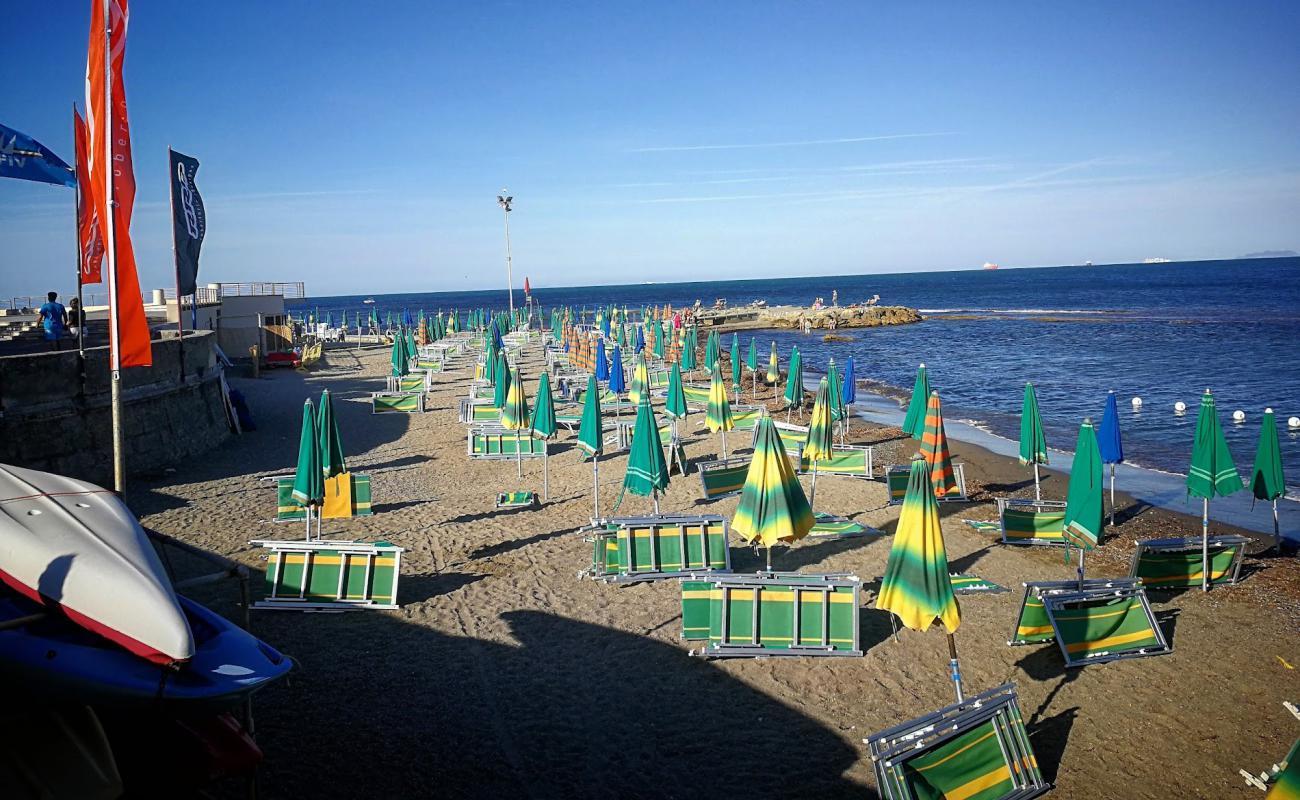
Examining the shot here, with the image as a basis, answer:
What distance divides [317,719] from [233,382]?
2445 cm

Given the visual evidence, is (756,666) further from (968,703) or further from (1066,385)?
(1066,385)

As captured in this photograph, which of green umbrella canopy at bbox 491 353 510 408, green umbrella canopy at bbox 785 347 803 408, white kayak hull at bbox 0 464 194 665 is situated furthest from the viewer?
green umbrella canopy at bbox 491 353 510 408

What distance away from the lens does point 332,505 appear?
11977mm

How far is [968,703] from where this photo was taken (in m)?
5.38

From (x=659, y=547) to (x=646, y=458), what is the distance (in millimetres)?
1250

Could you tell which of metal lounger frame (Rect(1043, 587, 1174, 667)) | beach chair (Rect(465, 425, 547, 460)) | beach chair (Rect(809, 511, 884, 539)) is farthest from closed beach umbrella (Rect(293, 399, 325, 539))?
metal lounger frame (Rect(1043, 587, 1174, 667))

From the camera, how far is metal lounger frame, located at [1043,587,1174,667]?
24.7 ft

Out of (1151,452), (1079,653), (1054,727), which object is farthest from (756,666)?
(1151,452)

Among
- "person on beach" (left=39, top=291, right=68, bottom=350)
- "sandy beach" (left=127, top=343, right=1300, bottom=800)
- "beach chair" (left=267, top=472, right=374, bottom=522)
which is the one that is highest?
"person on beach" (left=39, top=291, right=68, bottom=350)

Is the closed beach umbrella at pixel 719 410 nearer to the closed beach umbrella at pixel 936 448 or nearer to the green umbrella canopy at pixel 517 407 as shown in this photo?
the green umbrella canopy at pixel 517 407

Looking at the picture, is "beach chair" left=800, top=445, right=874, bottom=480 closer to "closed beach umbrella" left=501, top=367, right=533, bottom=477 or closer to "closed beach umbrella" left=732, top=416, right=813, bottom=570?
"closed beach umbrella" left=501, top=367, right=533, bottom=477

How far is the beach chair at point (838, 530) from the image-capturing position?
A: 37.0 feet

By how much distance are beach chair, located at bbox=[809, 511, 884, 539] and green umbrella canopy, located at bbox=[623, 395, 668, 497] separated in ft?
8.10

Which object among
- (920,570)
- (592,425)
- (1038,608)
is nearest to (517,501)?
(592,425)
